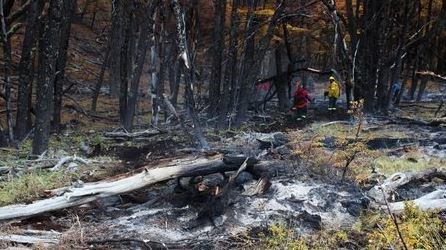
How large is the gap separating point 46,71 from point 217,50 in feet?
26.8

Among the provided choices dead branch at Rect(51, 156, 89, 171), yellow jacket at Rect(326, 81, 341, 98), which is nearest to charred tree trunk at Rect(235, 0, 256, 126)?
yellow jacket at Rect(326, 81, 341, 98)

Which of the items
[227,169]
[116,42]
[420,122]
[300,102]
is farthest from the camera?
[116,42]

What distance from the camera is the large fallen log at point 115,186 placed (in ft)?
23.8

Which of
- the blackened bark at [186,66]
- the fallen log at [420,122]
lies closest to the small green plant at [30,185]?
the blackened bark at [186,66]

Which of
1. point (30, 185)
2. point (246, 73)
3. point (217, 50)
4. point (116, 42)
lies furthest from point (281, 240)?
point (116, 42)

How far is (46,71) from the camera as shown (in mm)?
11008

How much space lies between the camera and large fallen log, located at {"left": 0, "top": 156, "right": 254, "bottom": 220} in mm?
7258

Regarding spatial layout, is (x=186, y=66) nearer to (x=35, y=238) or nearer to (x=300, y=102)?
(x=35, y=238)

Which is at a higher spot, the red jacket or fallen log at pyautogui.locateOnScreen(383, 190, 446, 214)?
the red jacket

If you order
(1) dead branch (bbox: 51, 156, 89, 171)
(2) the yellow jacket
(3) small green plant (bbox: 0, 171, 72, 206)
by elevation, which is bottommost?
(3) small green plant (bbox: 0, 171, 72, 206)

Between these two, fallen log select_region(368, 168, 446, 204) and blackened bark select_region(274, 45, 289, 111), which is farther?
blackened bark select_region(274, 45, 289, 111)

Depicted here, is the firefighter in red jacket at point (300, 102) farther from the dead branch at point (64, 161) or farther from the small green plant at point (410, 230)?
the small green plant at point (410, 230)

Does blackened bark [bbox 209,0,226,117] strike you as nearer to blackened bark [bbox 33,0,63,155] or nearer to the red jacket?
the red jacket

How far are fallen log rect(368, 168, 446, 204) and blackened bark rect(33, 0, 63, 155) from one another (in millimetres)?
6806
